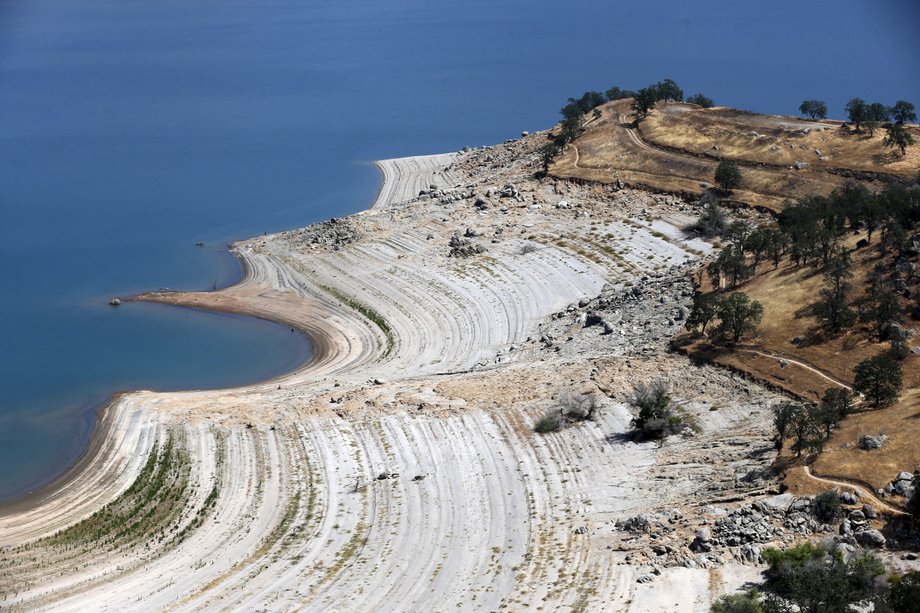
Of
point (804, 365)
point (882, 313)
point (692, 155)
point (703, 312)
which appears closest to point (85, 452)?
point (703, 312)

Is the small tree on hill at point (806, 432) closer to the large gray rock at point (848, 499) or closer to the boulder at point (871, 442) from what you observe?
the boulder at point (871, 442)

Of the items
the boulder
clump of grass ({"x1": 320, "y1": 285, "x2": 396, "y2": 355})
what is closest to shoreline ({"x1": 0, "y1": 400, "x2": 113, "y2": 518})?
clump of grass ({"x1": 320, "y1": 285, "x2": 396, "y2": 355})

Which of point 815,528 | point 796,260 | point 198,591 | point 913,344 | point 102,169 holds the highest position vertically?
point 102,169

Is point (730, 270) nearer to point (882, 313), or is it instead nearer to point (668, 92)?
point (882, 313)

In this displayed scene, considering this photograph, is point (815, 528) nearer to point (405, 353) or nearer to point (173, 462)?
point (173, 462)

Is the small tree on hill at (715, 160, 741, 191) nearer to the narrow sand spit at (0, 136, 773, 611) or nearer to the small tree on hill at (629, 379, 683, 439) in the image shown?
the narrow sand spit at (0, 136, 773, 611)

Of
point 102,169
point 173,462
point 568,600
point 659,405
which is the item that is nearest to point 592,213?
point 659,405
